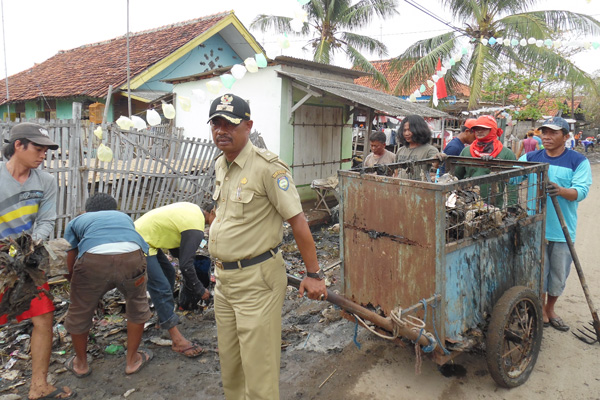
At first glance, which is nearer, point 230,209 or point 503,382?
point 230,209

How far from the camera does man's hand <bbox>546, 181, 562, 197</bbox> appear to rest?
344 cm

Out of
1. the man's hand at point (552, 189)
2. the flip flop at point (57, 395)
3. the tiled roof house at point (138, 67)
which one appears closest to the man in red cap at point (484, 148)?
the man's hand at point (552, 189)

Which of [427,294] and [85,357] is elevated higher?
[427,294]

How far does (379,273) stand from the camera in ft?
9.88

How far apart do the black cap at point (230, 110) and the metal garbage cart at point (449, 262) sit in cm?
108

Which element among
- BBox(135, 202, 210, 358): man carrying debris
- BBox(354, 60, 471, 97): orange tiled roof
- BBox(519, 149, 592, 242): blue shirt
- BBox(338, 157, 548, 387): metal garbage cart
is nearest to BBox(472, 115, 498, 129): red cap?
BBox(519, 149, 592, 242): blue shirt

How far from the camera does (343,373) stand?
328 cm

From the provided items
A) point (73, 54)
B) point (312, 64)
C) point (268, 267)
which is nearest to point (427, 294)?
point (268, 267)

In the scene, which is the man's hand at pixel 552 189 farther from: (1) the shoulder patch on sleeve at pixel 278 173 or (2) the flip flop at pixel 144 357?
(2) the flip flop at pixel 144 357

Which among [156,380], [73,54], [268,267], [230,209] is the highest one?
[73,54]

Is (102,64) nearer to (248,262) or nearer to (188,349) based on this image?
(188,349)

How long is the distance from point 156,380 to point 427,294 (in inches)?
Result: 85.8

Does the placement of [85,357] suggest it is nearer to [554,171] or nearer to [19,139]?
[19,139]

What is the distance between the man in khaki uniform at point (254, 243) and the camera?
2.29m
